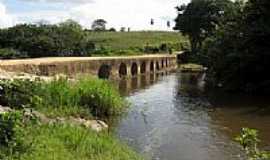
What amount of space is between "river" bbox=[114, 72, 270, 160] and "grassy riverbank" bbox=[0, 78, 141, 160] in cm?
164

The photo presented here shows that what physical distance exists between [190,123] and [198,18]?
7930 cm

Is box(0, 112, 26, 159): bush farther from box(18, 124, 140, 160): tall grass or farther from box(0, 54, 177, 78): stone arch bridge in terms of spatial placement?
box(0, 54, 177, 78): stone arch bridge

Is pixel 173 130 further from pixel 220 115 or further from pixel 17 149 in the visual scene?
pixel 17 149

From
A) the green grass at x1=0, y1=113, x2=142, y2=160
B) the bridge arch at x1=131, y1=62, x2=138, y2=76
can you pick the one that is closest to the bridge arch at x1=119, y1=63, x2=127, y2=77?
the bridge arch at x1=131, y1=62, x2=138, y2=76

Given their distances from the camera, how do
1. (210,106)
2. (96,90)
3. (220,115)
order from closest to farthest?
(96,90), (220,115), (210,106)

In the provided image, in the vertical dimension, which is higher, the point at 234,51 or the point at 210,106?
the point at 234,51

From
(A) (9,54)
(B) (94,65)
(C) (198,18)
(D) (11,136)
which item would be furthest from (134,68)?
(D) (11,136)

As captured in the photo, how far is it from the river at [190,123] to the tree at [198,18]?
195 feet

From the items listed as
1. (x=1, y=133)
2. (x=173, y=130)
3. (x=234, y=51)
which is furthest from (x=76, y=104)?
(x=234, y=51)

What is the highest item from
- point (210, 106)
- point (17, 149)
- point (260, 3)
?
point (260, 3)

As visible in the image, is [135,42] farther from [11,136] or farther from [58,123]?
[11,136]

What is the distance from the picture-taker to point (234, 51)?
1911 inches

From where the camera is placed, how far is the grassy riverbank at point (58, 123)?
55.0ft

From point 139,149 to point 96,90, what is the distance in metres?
7.80
